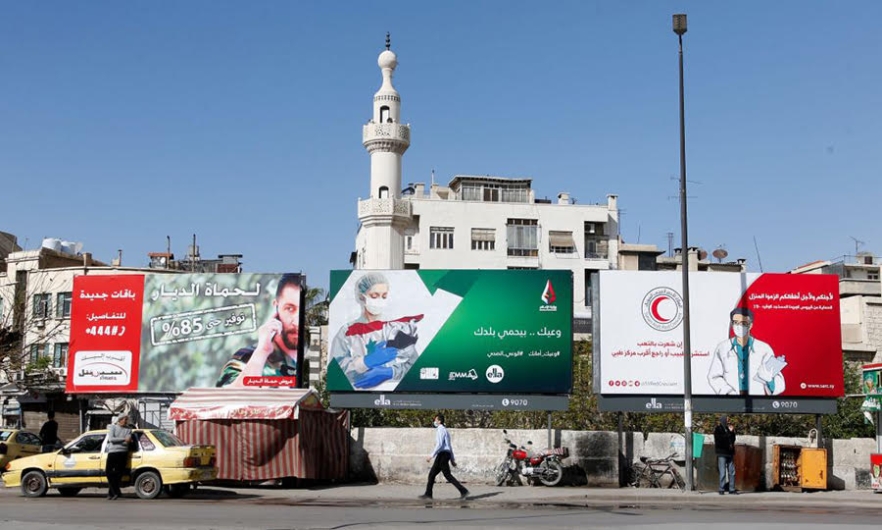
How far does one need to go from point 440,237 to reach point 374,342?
2322 inches

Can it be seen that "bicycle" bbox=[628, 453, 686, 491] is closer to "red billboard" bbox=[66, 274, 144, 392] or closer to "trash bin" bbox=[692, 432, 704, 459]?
"trash bin" bbox=[692, 432, 704, 459]

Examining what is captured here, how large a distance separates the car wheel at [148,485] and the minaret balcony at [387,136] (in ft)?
155

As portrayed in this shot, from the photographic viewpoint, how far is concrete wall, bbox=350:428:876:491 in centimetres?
2230

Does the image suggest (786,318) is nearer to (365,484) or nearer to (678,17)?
(678,17)

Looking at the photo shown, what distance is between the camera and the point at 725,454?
67.1 ft

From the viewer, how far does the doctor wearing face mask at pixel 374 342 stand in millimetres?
23469

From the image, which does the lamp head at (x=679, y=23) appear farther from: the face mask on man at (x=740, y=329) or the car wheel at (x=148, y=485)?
the car wheel at (x=148, y=485)

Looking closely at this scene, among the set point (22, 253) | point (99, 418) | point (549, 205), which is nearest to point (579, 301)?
point (549, 205)

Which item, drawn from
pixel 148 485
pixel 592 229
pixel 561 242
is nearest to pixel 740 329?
pixel 148 485

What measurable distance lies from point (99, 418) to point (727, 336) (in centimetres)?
2614

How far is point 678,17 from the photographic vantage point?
2169 cm

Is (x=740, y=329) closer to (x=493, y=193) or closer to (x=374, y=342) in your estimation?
(x=374, y=342)

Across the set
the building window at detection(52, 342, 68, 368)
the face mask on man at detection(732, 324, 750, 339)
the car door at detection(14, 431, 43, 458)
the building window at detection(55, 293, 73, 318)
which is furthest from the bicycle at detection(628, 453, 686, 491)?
the building window at detection(55, 293, 73, 318)

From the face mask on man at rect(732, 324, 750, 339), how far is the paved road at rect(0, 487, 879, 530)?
4.47m
